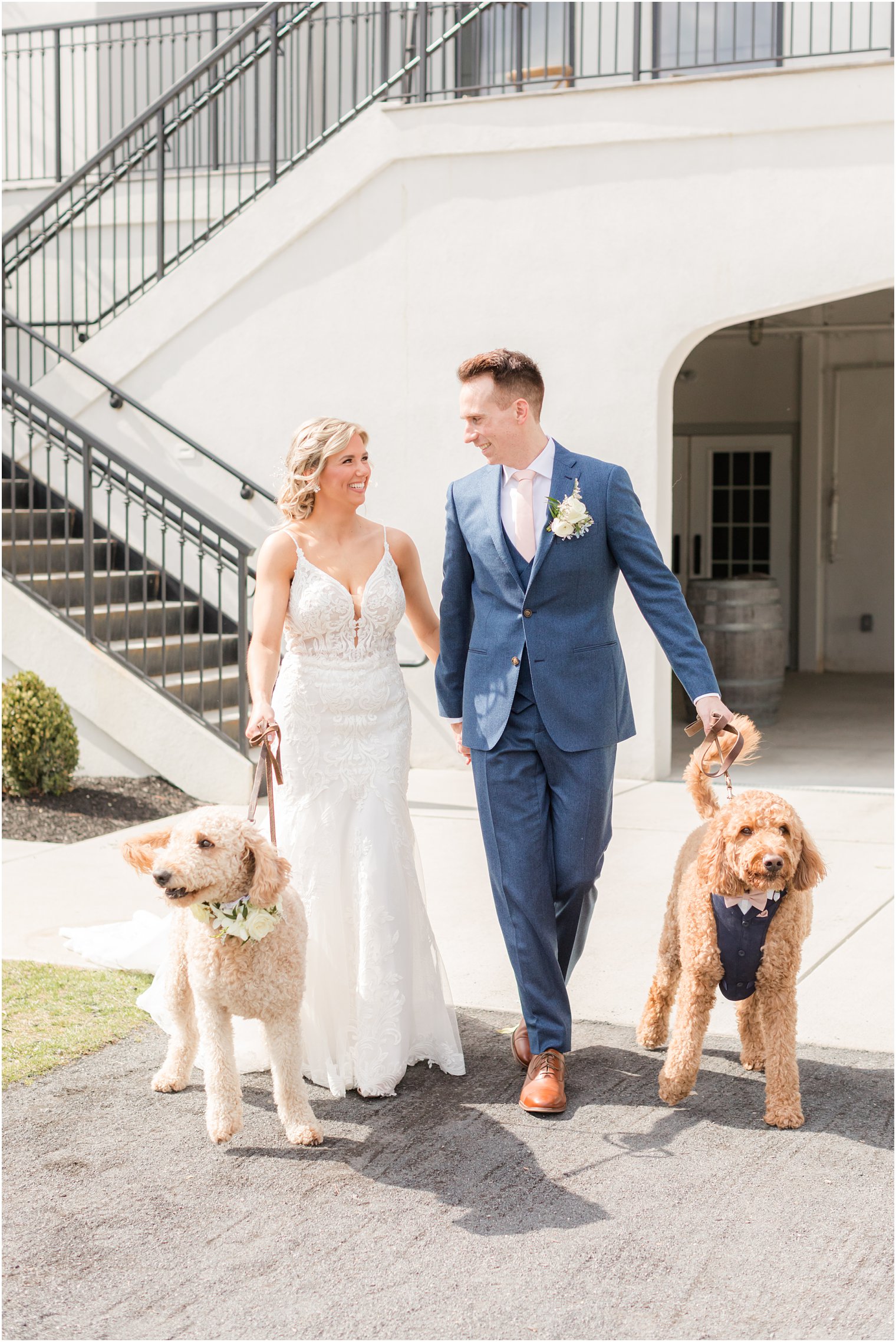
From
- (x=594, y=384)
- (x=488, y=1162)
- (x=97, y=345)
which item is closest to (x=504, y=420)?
(x=488, y=1162)

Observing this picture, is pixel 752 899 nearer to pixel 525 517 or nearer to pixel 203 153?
pixel 525 517

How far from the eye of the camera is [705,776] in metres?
3.80

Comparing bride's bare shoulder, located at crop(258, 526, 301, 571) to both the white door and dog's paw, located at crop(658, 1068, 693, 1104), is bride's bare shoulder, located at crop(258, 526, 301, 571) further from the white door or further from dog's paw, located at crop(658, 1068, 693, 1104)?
the white door

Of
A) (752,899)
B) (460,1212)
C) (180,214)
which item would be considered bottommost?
(460,1212)

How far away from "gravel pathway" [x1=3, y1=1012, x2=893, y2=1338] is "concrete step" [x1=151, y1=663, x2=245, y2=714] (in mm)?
4658

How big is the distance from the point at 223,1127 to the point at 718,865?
4.78 ft

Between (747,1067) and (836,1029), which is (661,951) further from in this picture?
(836,1029)

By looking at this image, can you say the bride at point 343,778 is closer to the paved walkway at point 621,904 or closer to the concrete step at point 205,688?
the paved walkway at point 621,904

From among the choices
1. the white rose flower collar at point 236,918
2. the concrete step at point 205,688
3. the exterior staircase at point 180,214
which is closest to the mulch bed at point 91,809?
the exterior staircase at point 180,214

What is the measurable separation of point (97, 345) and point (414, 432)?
Answer: 2.69 meters

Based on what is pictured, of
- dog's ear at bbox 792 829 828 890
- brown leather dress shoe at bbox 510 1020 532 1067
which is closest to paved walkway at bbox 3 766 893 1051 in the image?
brown leather dress shoe at bbox 510 1020 532 1067

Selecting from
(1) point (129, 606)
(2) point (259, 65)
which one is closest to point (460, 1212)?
(1) point (129, 606)

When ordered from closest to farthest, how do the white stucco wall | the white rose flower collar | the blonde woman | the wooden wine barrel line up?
the white rose flower collar < the blonde woman < the white stucco wall < the wooden wine barrel

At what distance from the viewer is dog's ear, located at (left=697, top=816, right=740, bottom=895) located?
357 centimetres
